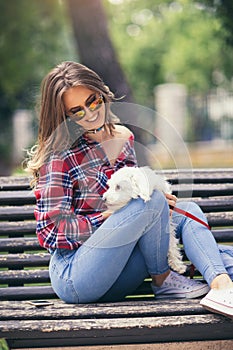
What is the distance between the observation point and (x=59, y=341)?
8.98 feet

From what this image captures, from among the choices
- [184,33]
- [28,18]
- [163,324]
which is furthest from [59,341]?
[184,33]

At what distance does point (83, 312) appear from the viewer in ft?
9.53

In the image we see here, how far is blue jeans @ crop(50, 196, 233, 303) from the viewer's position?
2.96 meters

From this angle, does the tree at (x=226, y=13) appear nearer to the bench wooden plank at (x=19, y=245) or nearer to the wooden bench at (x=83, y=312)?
the wooden bench at (x=83, y=312)

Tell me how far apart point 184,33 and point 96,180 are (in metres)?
26.5

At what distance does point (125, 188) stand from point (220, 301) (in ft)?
1.85

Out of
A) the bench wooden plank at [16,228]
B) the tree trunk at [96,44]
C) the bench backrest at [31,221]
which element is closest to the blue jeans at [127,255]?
the bench backrest at [31,221]

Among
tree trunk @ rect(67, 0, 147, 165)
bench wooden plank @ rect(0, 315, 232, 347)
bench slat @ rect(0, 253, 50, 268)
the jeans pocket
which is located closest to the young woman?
the jeans pocket

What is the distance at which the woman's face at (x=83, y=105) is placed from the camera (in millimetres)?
3094

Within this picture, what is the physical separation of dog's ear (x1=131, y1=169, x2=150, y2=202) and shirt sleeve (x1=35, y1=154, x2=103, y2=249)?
0.22m

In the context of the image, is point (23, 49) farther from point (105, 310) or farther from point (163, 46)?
point (163, 46)

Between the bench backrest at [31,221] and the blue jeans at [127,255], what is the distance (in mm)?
247

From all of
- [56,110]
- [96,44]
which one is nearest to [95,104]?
[56,110]

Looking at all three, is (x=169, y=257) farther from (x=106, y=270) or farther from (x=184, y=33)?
(x=184, y=33)
